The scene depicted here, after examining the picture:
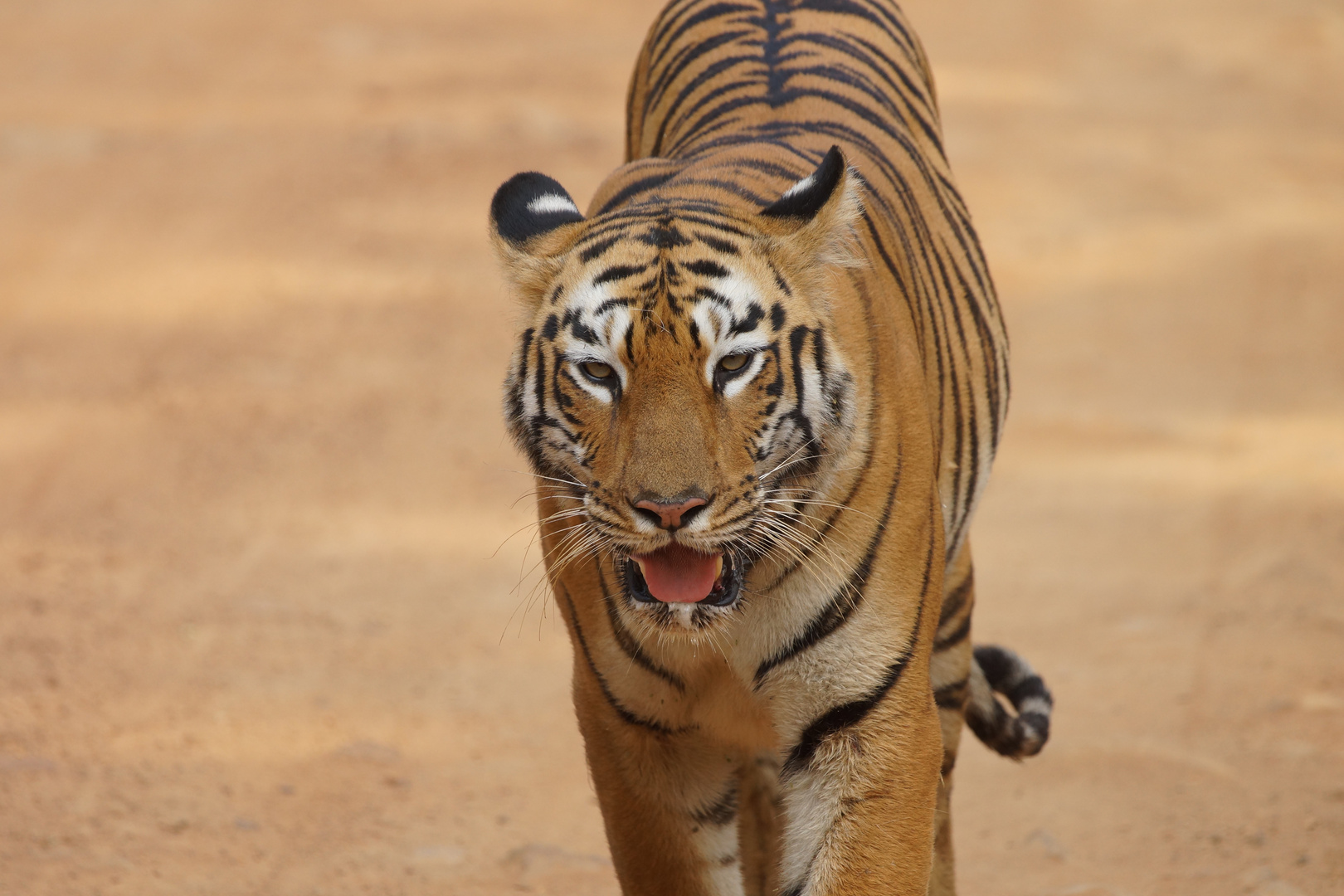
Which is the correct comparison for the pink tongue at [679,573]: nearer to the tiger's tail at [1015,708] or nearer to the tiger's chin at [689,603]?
the tiger's chin at [689,603]

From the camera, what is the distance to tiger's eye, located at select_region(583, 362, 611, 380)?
235 cm

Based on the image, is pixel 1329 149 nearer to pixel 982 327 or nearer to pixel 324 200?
pixel 324 200

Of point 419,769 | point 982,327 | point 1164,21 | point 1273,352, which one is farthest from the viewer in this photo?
point 1164,21

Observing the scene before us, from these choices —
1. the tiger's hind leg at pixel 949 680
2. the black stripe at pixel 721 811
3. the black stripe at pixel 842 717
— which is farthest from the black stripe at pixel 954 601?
the black stripe at pixel 842 717

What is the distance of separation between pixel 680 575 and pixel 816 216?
2.06 ft

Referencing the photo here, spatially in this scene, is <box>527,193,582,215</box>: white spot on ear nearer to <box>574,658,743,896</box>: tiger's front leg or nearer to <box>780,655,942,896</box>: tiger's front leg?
<box>574,658,743,896</box>: tiger's front leg

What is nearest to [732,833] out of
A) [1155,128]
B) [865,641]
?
[865,641]

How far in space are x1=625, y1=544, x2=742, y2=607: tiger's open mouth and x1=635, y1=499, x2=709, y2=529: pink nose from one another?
11cm

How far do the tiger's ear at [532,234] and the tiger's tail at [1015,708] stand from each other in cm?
158

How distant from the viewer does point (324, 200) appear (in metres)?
8.59

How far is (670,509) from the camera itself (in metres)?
2.22

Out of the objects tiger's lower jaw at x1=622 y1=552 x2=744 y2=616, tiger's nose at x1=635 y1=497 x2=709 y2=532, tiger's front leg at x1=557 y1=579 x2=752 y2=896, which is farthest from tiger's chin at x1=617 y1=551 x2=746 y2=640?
A: tiger's front leg at x1=557 y1=579 x2=752 y2=896

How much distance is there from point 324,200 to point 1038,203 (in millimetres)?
4185

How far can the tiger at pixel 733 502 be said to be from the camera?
2322mm
